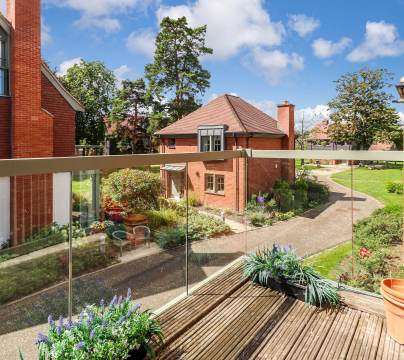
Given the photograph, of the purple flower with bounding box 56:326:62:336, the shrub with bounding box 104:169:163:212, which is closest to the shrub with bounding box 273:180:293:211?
the shrub with bounding box 104:169:163:212

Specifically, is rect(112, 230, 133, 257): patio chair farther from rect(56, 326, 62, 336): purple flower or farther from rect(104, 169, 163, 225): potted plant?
rect(56, 326, 62, 336): purple flower

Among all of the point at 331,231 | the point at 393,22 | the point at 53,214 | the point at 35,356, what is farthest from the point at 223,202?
the point at 393,22

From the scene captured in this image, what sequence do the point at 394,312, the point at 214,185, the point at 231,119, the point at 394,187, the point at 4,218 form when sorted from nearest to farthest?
the point at 394,312 < the point at 4,218 < the point at 214,185 < the point at 394,187 < the point at 231,119

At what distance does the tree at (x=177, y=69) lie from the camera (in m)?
33.7

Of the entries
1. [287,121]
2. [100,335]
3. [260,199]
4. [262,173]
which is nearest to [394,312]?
[100,335]

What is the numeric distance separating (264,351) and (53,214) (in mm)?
3071

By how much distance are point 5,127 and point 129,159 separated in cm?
937

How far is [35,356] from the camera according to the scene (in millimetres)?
3611

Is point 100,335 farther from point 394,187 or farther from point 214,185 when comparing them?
point 394,187

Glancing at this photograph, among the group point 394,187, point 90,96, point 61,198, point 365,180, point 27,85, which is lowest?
point 394,187

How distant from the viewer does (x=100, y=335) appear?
117 inches

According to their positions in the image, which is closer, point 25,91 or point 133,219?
point 133,219

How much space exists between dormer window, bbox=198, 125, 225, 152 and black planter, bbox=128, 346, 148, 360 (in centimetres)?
1511

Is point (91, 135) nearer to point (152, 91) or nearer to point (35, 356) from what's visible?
point (152, 91)
